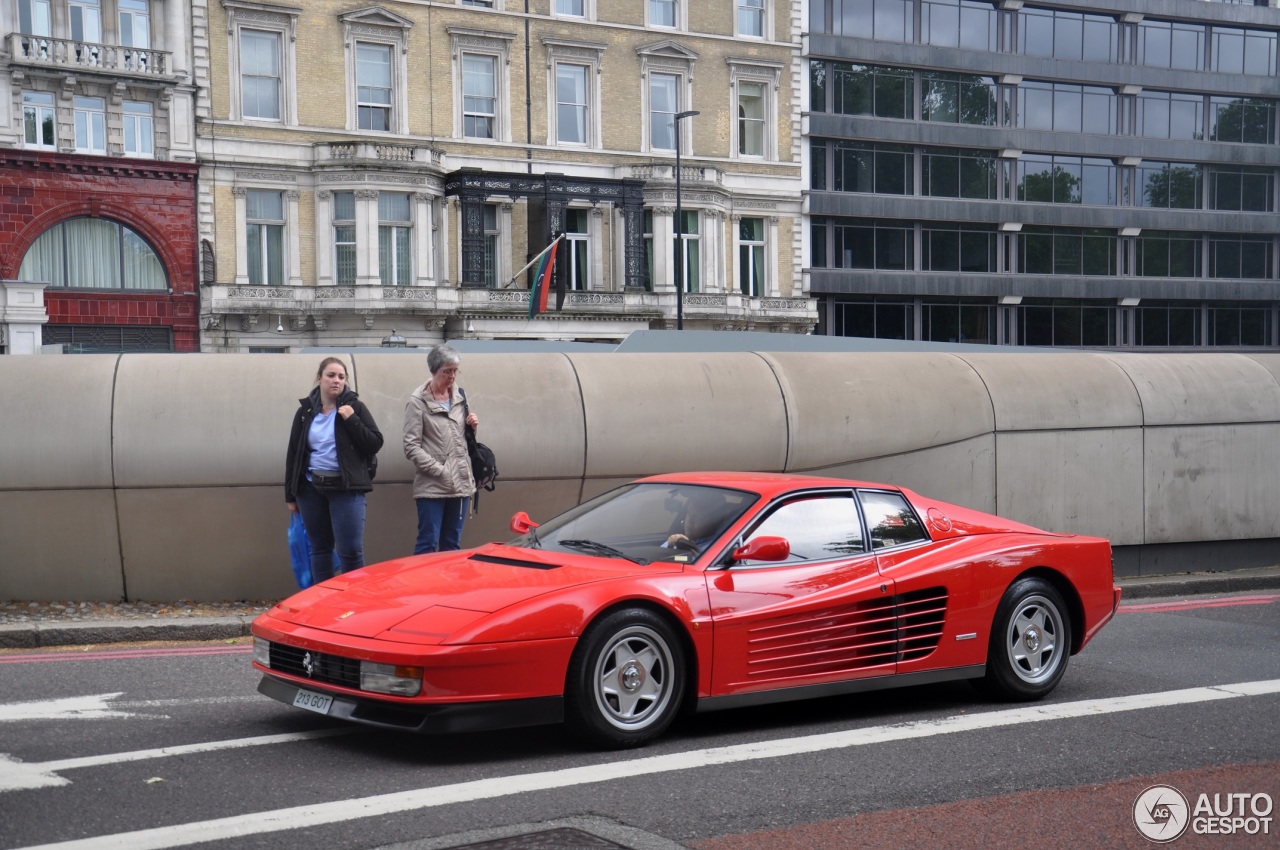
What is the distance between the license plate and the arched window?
37.1 meters

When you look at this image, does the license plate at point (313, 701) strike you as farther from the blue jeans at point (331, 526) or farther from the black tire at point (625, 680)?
the blue jeans at point (331, 526)

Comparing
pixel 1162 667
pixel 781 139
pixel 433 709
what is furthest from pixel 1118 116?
pixel 433 709

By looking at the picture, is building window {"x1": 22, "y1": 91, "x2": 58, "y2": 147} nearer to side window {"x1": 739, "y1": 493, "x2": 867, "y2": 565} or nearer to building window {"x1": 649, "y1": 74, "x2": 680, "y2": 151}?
building window {"x1": 649, "y1": 74, "x2": 680, "y2": 151}

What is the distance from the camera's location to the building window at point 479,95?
151 feet

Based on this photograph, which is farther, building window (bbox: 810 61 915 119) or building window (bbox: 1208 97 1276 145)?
building window (bbox: 1208 97 1276 145)

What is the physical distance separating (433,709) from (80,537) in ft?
16.2

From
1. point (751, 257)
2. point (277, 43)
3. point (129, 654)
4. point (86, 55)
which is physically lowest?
point (129, 654)

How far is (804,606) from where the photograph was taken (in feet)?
22.0

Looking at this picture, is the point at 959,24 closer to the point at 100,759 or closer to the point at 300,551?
the point at 300,551

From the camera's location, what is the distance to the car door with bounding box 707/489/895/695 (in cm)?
649

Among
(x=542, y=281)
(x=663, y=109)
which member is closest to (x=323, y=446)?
(x=542, y=281)

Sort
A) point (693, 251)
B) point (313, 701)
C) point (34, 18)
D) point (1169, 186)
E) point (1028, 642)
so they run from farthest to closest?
point (1169, 186), point (693, 251), point (34, 18), point (1028, 642), point (313, 701)

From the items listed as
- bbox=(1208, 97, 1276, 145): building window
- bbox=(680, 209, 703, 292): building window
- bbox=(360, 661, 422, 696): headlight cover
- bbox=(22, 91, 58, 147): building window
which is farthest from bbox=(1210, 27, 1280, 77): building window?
bbox=(360, 661, 422, 696): headlight cover

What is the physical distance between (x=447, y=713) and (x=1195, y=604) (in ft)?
26.2
